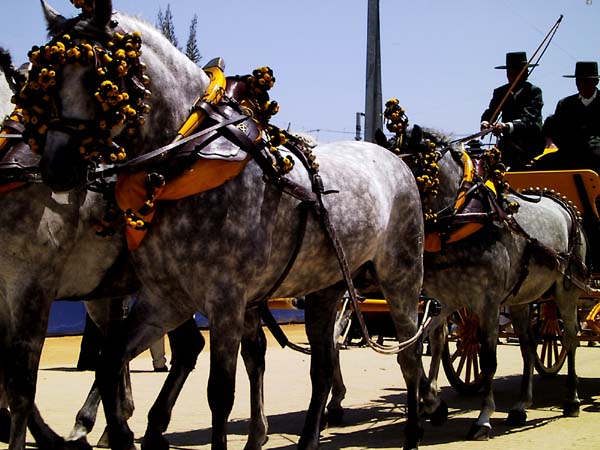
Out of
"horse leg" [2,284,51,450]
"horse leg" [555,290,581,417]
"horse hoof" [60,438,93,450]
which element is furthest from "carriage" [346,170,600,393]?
"horse leg" [2,284,51,450]

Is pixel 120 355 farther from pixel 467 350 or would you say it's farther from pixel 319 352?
pixel 467 350

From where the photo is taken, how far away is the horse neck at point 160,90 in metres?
5.68

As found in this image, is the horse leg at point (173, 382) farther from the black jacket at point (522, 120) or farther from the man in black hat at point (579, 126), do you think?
the man in black hat at point (579, 126)

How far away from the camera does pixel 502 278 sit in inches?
369

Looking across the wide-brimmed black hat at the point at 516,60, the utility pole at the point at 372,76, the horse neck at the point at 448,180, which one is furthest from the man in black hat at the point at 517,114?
the utility pole at the point at 372,76

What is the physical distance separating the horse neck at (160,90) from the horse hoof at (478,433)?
4.28 meters

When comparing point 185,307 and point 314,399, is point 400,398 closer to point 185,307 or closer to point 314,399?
point 314,399

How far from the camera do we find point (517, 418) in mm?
9500

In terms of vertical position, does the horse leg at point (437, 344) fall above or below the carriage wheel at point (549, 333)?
above

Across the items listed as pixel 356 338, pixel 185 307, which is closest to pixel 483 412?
pixel 185 307

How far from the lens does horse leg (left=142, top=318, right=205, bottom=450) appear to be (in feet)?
20.4

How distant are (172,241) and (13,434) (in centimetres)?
152

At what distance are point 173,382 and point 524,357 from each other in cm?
511

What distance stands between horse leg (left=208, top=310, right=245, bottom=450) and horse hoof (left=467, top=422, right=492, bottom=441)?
3.49m
